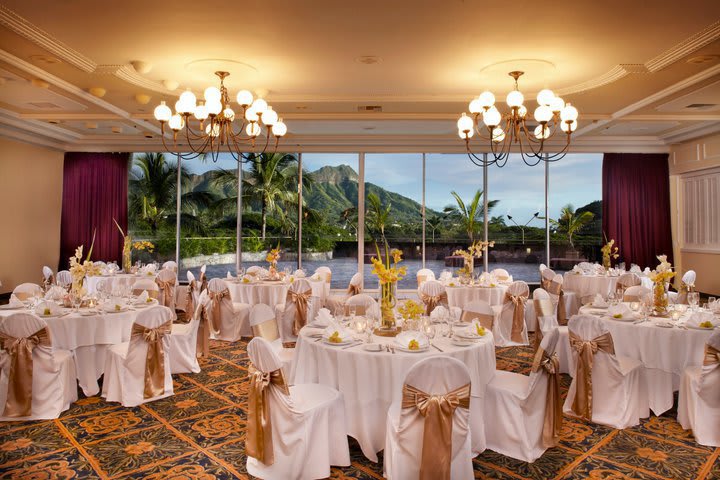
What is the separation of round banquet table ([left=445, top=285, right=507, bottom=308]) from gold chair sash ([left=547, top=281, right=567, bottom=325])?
1151mm

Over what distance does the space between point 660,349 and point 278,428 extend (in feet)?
11.0

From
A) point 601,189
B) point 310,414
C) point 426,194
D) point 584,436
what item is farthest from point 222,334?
point 601,189

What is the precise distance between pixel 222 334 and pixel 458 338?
4.47m

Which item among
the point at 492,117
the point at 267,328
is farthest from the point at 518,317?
the point at 267,328

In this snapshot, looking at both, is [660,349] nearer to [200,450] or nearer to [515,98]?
[515,98]

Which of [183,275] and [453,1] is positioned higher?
[453,1]

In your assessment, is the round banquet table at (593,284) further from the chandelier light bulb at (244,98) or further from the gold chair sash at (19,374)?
the gold chair sash at (19,374)

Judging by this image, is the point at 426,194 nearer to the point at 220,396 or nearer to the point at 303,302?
the point at 303,302

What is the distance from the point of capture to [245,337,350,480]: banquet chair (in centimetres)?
320

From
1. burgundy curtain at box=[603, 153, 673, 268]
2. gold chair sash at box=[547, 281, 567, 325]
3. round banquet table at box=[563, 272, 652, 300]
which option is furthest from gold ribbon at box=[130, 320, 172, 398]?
burgundy curtain at box=[603, 153, 673, 268]

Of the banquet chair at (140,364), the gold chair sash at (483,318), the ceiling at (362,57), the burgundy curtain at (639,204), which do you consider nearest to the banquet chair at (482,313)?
the gold chair sash at (483,318)

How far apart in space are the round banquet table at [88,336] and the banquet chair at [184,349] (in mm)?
565

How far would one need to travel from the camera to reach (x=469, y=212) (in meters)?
11.7

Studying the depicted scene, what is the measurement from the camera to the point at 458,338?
151 inches
